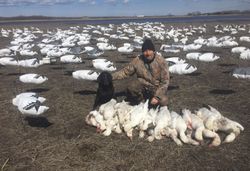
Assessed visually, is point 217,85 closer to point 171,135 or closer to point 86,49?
point 171,135

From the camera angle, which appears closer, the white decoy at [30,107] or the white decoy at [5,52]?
the white decoy at [30,107]

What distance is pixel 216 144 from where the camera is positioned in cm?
694

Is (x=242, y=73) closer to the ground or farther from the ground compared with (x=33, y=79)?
farther from the ground

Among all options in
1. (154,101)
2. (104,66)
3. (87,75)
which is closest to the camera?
(154,101)

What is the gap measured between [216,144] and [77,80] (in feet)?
24.8

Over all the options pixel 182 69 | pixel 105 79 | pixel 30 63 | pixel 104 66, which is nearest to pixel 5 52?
pixel 30 63

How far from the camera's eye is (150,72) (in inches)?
354

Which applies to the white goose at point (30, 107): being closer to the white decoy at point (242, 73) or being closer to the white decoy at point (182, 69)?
the white decoy at point (182, 69)

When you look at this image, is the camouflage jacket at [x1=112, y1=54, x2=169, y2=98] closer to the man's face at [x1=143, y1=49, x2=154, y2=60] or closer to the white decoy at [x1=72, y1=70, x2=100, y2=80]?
the man's face at [x1=143, y1=49, x2=154, y2=60]

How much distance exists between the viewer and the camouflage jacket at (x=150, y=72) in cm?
874

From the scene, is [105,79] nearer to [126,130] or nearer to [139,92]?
[139,92]

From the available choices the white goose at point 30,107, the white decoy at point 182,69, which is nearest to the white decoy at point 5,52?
the white decoy at point 182,69

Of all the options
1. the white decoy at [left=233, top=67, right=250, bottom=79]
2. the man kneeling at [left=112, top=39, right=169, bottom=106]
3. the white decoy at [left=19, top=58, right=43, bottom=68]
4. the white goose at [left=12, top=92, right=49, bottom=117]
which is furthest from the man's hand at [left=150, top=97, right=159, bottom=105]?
the white decoy at [left=19, top=58, right=43, bottom=68]

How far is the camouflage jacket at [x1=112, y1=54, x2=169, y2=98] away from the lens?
8742mm
